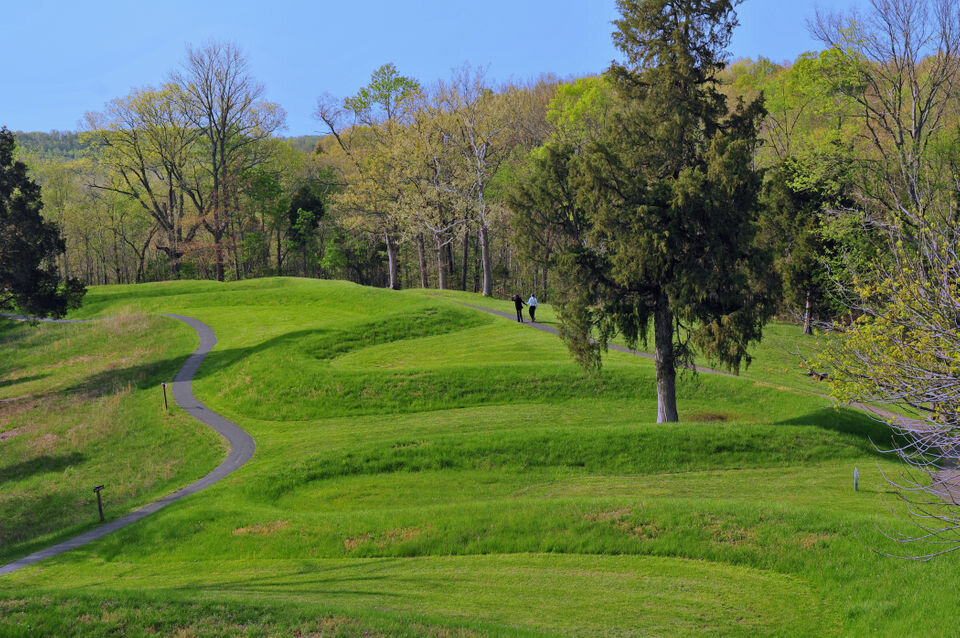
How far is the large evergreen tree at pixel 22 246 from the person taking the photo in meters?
39.6

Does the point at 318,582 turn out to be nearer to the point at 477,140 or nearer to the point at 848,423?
the point at 848,423

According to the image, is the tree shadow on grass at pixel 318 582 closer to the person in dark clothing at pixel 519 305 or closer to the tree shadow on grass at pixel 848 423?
the tree shadow on grass at pixel 848 423

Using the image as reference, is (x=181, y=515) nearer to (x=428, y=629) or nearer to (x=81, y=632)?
(x=81, y=632)

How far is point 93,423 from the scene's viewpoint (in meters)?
35.7

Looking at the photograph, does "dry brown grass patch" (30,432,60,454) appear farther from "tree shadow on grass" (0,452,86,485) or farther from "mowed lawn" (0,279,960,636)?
"mowed lawn" (0,279,960,636)

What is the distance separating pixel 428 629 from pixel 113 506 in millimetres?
19602

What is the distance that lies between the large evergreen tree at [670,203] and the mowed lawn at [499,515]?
15.5 ft

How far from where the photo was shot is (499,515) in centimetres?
1867

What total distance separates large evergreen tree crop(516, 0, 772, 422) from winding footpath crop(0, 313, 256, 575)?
15.3 meters

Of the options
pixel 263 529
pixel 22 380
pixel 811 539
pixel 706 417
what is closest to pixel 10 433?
pixel 22 380

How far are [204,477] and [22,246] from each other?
914 inches

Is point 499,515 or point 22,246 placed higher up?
point 22,246

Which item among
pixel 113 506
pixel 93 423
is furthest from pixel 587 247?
pixel 93 423

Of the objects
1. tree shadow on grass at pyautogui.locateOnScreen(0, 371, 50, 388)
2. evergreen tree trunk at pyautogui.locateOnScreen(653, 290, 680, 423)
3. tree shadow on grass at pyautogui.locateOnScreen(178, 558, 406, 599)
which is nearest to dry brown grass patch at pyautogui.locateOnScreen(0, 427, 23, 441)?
tree shadow on grass at pyautogui.locateOnScreen(0, 371, 50, 388)
